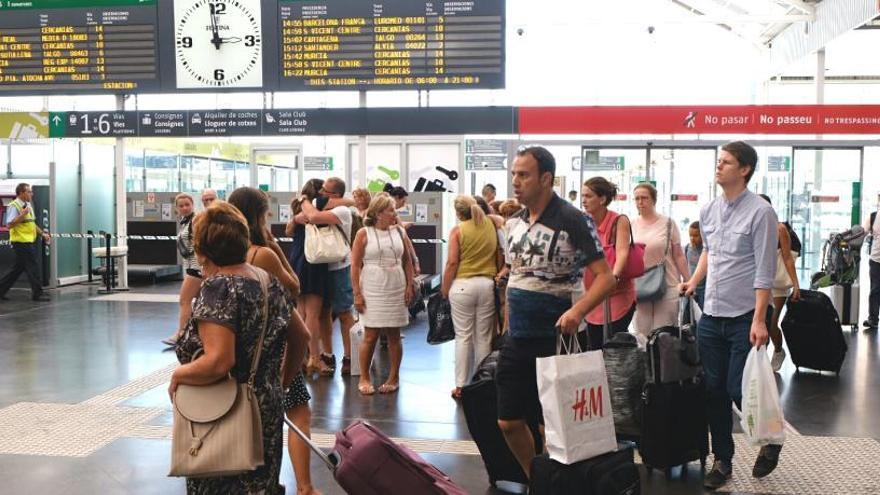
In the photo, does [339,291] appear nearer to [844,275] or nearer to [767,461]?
[767,461]

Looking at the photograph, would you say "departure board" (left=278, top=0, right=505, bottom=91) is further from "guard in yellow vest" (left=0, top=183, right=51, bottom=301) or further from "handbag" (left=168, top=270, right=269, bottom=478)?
"handbag" (left=168, top=270, right=269, bottom=478)

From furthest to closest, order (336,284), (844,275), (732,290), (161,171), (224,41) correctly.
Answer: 1. (161,171)
2. (224,41)
3. (844,275)
4. (336,284)
5. (732,290)

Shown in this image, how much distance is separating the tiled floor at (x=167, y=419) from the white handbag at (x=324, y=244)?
1.02 m

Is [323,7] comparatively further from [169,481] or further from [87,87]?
[169,481]

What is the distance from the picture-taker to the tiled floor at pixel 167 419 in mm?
4496

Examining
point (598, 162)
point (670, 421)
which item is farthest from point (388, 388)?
point (598, 162)

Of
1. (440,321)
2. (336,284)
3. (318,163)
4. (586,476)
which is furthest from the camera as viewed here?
(318,163)

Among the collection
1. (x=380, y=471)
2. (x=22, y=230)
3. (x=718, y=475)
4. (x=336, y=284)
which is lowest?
(x=718, y=475)

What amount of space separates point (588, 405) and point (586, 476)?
298 millimetres

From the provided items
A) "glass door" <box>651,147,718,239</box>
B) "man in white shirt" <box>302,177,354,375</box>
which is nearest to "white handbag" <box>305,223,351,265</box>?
"man in white shirt" <box>302,177,354,375</box>

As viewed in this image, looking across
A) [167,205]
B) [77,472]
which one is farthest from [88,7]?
[77,472]

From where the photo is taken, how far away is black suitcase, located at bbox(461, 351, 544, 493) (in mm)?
4320

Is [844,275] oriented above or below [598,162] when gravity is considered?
below

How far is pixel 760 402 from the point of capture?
406 cm
